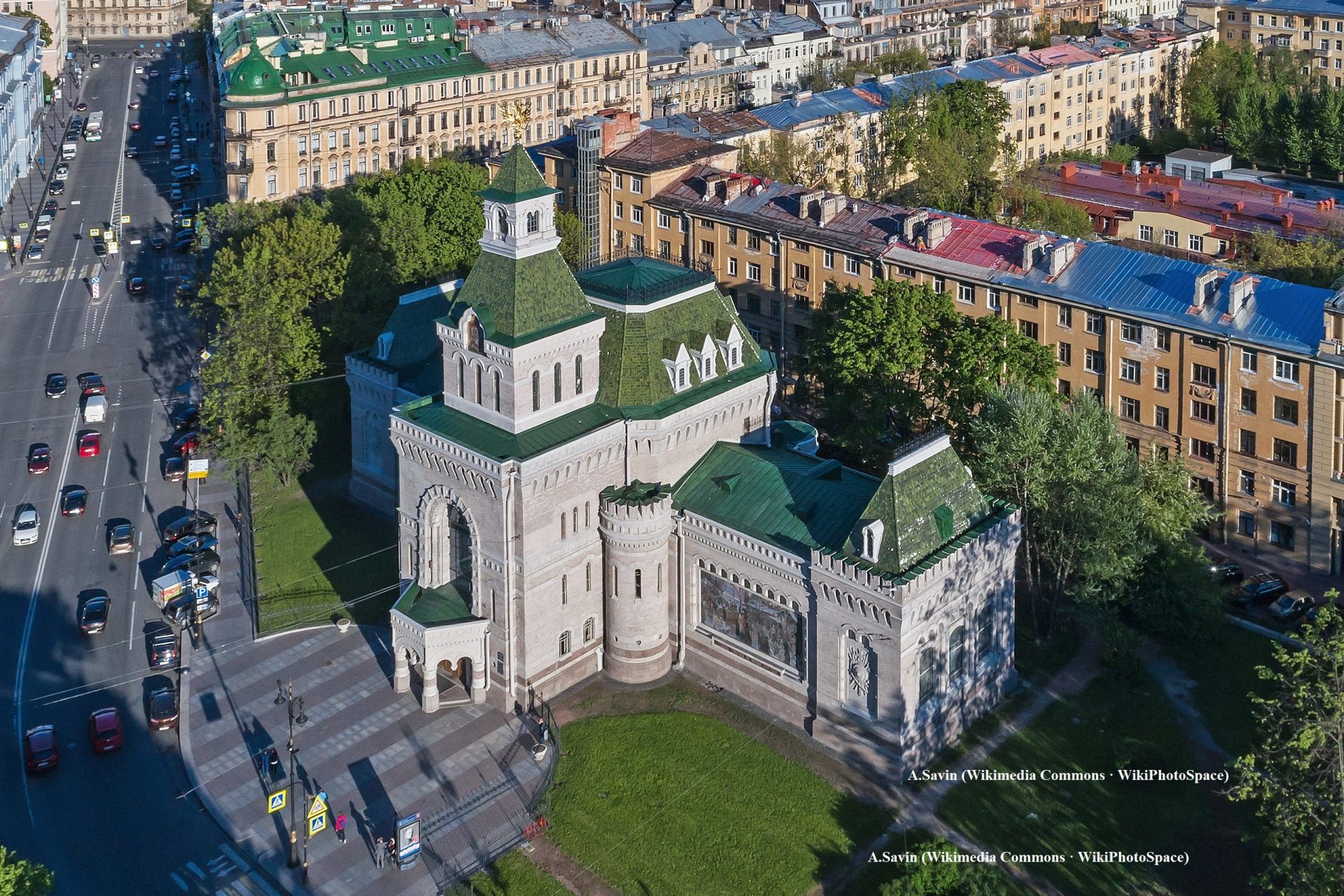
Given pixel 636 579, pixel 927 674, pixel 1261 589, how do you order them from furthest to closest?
1. pixel 1261 589
2. pixel 636 579
3. pixel 927 674

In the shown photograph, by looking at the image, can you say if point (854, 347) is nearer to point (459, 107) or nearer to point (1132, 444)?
point (1132, 444)

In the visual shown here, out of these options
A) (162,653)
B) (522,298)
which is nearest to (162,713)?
(162,653)

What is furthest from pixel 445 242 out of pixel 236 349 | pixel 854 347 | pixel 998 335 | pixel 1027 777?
pixel 1027 777

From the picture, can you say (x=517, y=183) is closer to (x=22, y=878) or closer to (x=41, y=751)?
(x=41, y=751)

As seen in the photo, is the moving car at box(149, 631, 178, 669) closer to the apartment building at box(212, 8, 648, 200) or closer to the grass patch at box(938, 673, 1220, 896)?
the grass patch at box(938, 673, 1220, 896)

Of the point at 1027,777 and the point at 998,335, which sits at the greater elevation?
the point at 998,335
